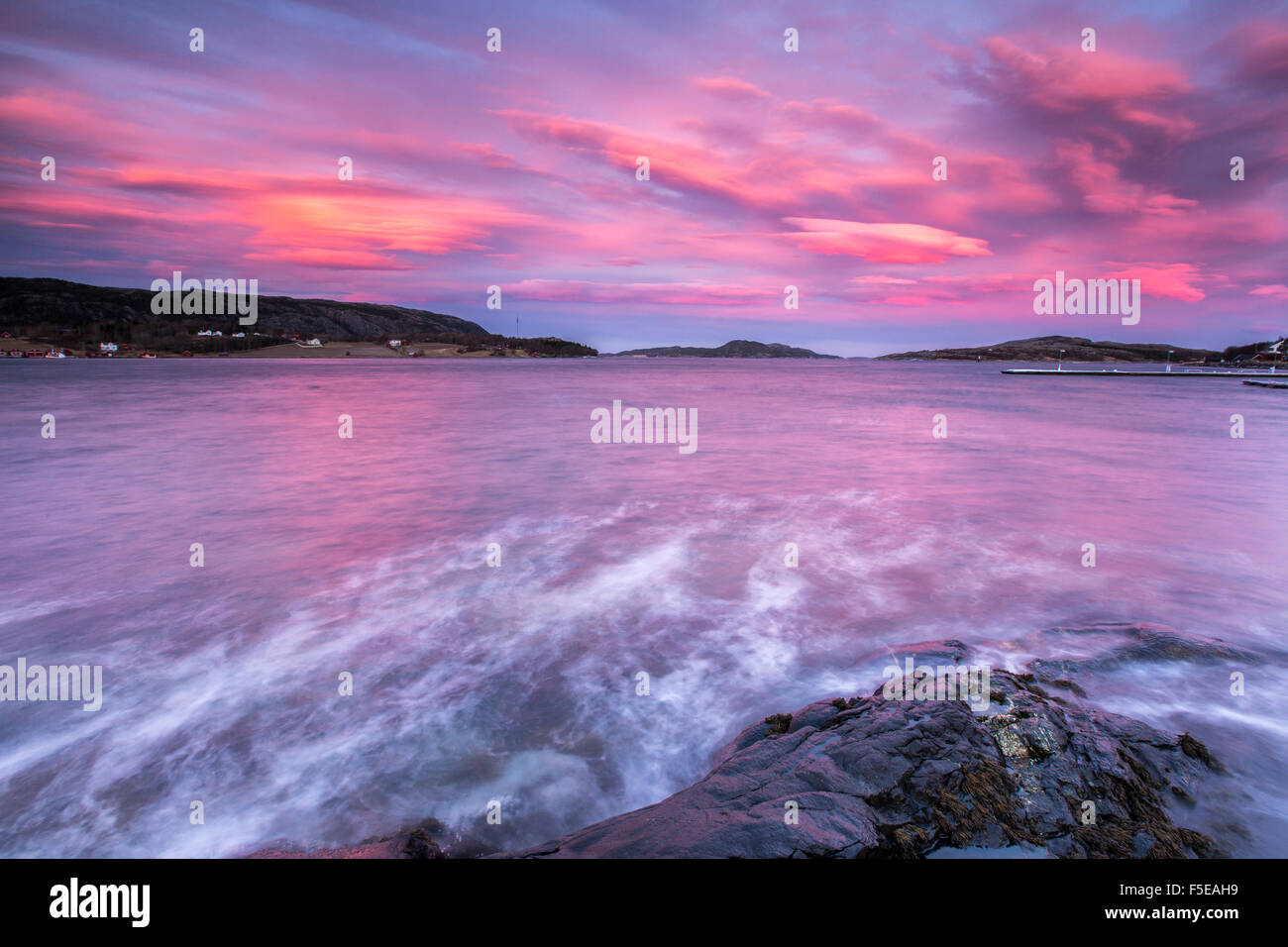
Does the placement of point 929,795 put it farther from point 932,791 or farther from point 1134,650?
point 1134,650

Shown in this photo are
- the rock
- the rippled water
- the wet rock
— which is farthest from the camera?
the wet rock

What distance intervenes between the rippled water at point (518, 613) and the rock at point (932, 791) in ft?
1.73

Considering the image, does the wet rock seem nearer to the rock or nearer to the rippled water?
the rippled water

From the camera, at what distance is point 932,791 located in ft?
10.4

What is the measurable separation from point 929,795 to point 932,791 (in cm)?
3

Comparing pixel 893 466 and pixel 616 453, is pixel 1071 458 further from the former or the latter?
pixel 616 453

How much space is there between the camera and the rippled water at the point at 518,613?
4.02 meters

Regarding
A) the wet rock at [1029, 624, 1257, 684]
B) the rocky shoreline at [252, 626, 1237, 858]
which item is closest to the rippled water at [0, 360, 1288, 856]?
the wet rock at [1029, 624, 1257, 684]

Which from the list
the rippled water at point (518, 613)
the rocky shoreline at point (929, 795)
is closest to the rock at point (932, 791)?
the rocky shoreline at point (929, 795)

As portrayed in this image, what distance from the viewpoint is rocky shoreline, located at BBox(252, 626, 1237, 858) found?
9.64 ft

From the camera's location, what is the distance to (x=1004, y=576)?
7.95 metres

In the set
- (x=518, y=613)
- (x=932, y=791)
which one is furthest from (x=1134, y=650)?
(x=518, y=613)
